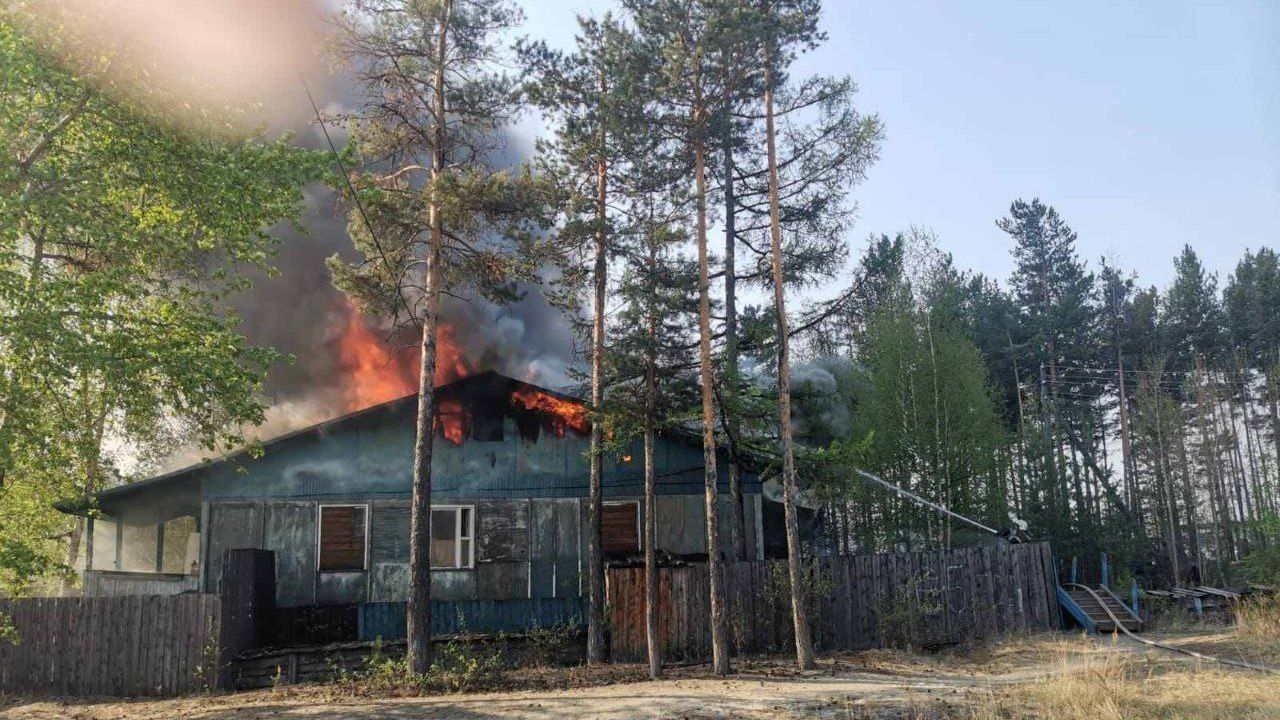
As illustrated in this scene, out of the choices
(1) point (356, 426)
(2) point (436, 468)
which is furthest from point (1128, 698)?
(1) point (356, 426)

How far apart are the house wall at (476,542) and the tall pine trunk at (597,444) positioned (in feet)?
3.36

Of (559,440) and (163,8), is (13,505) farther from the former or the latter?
(559,440)

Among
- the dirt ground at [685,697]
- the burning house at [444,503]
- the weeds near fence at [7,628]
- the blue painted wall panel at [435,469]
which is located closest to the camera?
the weeds near fence at [7,628]

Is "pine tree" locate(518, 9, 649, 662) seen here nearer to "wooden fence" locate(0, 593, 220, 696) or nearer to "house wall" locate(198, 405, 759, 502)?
"house wall" locate(198, 405, 759, 502)

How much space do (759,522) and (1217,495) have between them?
3282cm

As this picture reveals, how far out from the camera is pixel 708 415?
16266mm

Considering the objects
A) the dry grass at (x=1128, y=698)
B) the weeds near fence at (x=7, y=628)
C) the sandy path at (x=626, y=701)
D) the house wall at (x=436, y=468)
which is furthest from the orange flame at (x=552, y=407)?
the dry grass at (x=1128, y=698)

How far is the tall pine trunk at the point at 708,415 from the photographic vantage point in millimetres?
16031

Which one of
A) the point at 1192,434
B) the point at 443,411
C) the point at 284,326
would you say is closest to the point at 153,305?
the point at 443,411

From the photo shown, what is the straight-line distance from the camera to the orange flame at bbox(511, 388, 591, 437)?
20844mm

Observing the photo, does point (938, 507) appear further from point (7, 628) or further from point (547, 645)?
point (7, 628)

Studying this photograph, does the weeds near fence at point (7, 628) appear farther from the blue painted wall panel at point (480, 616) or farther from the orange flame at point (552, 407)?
the orange flame at point (552, 407)

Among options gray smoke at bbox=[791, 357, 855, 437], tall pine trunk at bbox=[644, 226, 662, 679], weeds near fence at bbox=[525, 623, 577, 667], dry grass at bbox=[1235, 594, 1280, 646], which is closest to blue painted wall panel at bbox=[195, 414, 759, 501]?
gray smoke at bbox=[791, 357, 855, 437]

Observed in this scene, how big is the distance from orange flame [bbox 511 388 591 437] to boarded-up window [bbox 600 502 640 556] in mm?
1986
